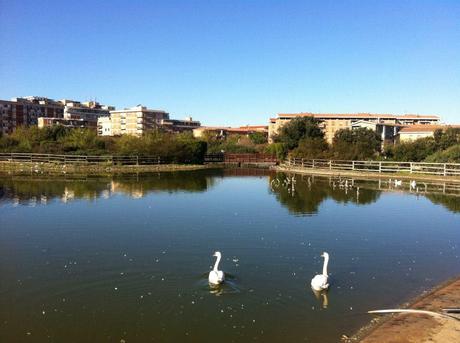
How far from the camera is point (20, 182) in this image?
34812 millimetres

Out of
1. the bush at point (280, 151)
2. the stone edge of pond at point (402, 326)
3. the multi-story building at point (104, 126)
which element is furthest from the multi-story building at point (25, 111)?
the stone edge of pond at point (402, 326)

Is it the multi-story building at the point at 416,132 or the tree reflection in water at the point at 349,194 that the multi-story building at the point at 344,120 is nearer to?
the multi-story building at the point at 416,132

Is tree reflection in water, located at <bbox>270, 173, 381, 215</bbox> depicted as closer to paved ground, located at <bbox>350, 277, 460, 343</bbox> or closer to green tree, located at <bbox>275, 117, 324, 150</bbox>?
paved ground, located at <bbox>350, 277, 460, 343</bbox>

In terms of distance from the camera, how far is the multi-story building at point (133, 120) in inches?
5984

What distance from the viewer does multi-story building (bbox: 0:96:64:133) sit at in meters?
132

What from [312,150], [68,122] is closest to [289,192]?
[312,150]

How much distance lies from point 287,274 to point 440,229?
8459 millimetres

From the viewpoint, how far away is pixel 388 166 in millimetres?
44375

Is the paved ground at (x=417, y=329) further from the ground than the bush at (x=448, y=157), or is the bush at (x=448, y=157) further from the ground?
the bush at (x=448, y=157)

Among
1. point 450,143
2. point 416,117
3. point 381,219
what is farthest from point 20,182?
point 416,117

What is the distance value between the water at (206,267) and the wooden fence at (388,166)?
18.4 m

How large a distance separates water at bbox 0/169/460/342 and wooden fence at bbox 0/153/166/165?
31934 mm

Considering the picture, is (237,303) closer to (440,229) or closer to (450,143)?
(440,229)

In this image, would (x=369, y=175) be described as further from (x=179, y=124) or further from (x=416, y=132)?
(x=179, y=124)
